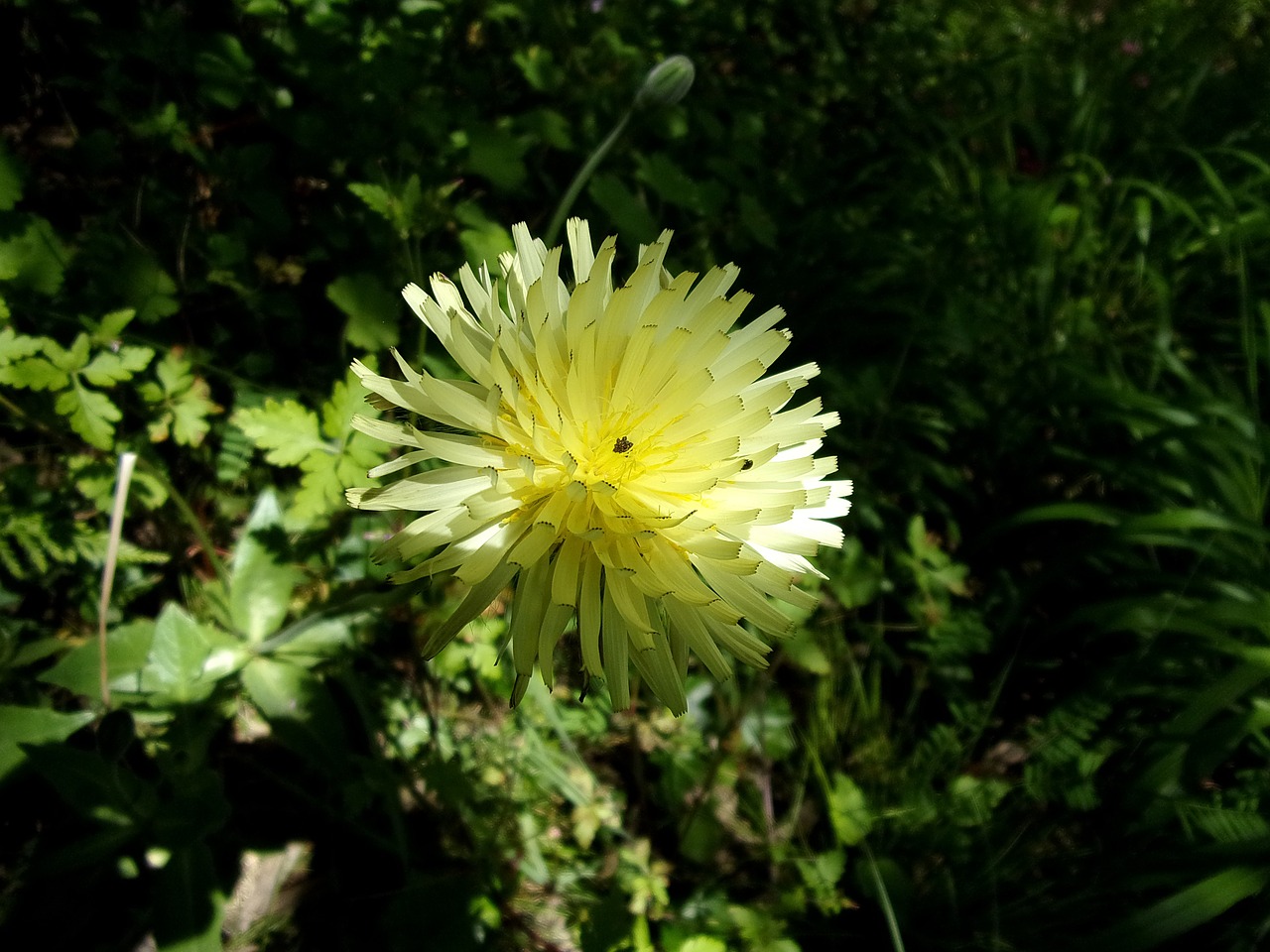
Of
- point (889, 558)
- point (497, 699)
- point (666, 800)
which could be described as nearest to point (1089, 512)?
point (889, 558)

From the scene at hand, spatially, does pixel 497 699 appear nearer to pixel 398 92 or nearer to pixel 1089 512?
pixel 398 92

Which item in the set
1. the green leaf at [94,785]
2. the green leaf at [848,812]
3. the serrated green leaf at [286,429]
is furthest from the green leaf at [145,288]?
the green leaf at [848,812]

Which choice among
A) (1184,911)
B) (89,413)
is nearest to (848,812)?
(1184,911)

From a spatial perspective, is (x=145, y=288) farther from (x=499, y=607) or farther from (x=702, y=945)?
(x=702, y=945)

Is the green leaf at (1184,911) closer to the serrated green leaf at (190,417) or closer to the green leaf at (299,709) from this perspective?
the green leaf at (299,709)

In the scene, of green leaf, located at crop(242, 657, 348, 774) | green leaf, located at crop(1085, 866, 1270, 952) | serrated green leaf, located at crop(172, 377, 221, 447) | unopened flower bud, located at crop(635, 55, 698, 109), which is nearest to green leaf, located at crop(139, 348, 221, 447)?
serrated green leaf, located at crop(172, 377, 221, 447)
